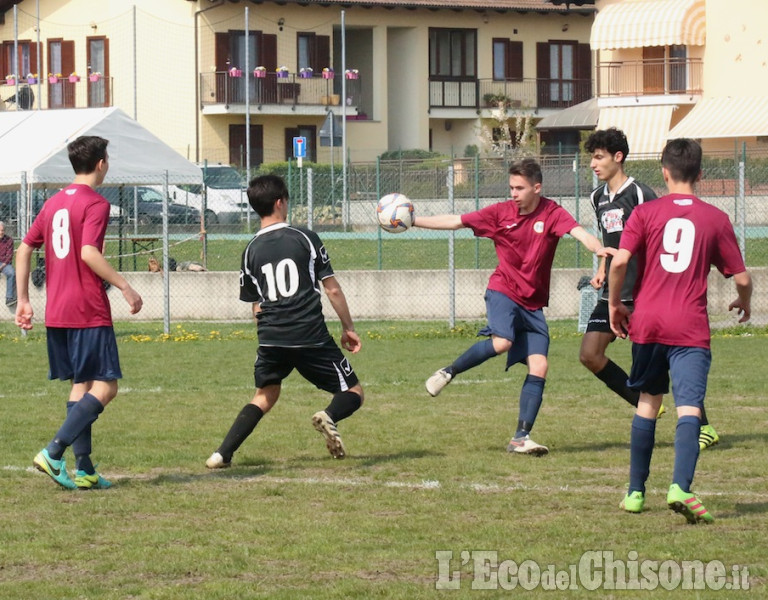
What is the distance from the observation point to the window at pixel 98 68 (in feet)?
165

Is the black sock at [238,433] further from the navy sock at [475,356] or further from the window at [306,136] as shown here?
the window at [306,136]

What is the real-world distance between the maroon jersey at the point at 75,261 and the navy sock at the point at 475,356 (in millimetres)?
2592

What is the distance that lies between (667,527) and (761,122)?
39704mm

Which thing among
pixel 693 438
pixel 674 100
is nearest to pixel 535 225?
pixel 693 438

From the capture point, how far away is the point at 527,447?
8891mm

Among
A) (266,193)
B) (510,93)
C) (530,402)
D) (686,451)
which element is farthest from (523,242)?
(510,93)

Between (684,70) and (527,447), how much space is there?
4269 centimetres

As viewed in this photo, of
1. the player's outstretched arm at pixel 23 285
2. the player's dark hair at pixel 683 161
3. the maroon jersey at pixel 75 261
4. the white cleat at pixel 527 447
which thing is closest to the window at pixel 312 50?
the white cleat at pixel 527 447

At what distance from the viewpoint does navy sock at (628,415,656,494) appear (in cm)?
698

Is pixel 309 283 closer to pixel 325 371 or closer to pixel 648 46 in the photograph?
pixel 325 371

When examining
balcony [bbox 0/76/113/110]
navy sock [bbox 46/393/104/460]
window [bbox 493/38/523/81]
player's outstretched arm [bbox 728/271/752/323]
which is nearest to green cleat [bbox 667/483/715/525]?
player's outstretched arm [bbox 728/271/752/323]

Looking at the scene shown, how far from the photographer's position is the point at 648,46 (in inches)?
1944

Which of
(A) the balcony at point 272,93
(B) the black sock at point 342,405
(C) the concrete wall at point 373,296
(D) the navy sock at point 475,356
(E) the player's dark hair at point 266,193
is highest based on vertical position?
(A) the balcony at point 272,93

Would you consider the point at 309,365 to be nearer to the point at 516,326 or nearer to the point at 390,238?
the point at 516,326
